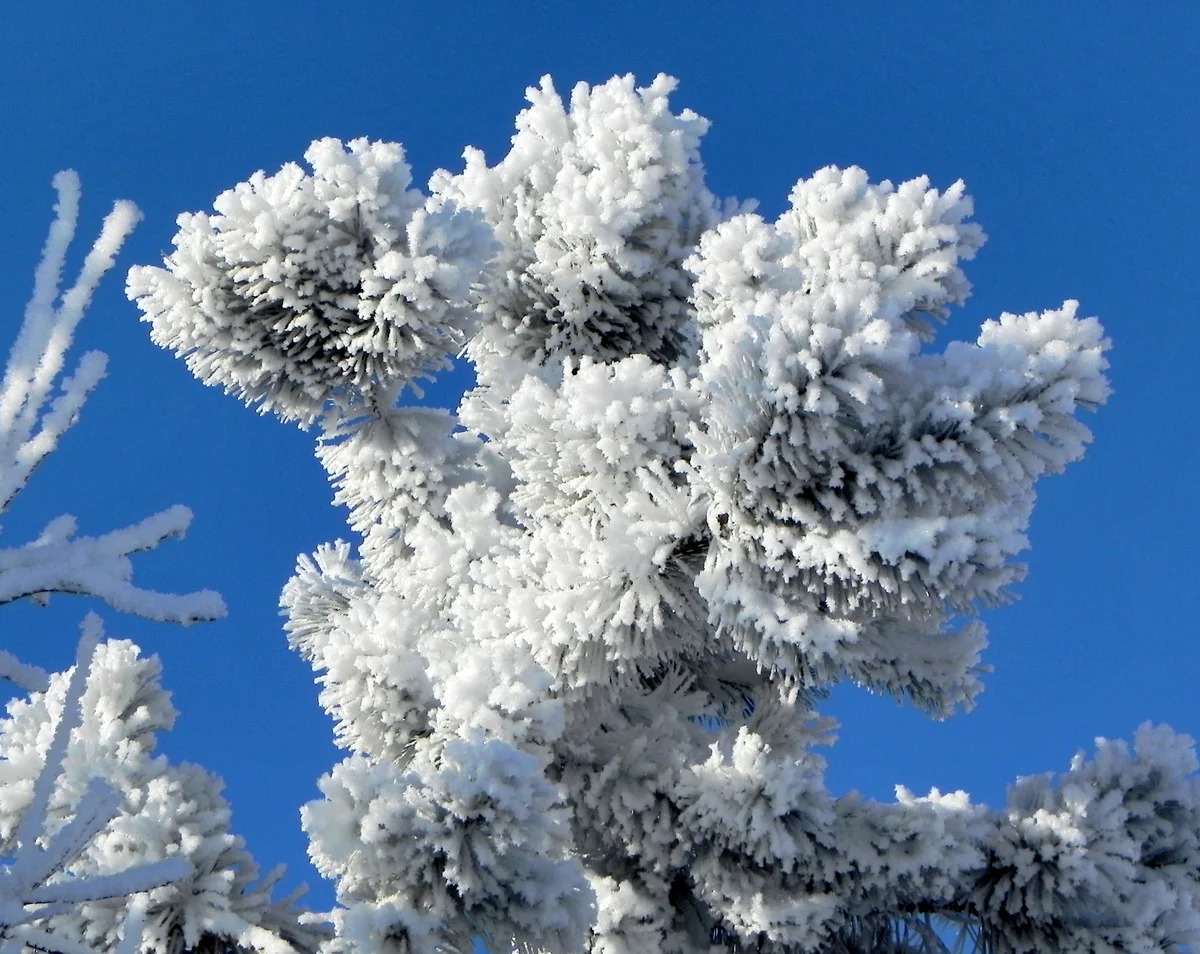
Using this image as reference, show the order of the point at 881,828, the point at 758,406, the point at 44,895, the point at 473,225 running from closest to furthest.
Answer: the point at 44,895 → the point at 758,406 → the point at 881,828 → the point at 473,225

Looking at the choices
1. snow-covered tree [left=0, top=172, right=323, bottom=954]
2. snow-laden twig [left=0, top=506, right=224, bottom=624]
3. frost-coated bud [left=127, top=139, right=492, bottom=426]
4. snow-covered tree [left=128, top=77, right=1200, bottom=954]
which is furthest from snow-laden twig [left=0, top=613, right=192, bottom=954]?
frost-coated bud [left=127, top=139, right=492, bottom=426]

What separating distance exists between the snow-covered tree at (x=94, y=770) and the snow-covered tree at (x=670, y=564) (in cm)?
73

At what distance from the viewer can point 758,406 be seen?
12.2 ft

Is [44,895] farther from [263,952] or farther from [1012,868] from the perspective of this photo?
[1012,868]

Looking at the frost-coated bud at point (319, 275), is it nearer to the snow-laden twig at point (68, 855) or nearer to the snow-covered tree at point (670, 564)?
the snow-covered tree at point (670, 564)

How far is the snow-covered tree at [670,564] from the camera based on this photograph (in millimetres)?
3582

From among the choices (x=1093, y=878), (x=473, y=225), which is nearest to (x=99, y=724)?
(x=473, y=225)

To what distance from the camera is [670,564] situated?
13.8 feet

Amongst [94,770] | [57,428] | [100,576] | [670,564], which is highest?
[670,564]

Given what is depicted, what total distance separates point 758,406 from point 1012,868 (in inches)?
85.4

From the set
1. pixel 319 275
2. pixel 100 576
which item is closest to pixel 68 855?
pixel 100 576

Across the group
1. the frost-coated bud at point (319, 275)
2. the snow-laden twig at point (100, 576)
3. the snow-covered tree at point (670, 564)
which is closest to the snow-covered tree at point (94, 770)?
the snow-laden twig at point (100, 576)

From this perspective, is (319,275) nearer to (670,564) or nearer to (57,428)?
(670,564)

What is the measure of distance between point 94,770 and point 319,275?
2.18 meters
